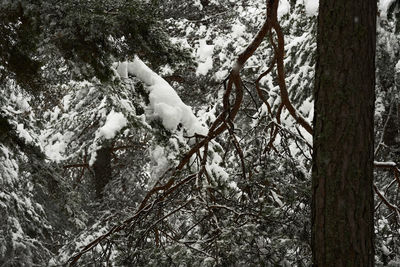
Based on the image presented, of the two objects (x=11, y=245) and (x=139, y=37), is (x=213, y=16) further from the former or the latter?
(x=139, y=37)

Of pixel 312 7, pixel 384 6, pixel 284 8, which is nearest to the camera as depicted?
pixel 384 6

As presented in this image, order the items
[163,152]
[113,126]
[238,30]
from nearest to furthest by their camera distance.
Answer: [163,152] < [113,126] < [238,30]

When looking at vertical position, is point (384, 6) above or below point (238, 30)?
below

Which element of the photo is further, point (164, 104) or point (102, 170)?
point (102, 170)

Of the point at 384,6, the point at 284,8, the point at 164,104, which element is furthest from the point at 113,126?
the point at 384,6

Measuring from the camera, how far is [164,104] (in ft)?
17.7

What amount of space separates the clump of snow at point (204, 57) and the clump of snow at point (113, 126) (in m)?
2.74

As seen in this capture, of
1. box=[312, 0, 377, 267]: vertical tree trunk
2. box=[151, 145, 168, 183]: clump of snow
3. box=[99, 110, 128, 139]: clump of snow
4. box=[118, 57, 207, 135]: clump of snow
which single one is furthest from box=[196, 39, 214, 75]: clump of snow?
box=[312, 0, 377, 267]: vertical tree trunk

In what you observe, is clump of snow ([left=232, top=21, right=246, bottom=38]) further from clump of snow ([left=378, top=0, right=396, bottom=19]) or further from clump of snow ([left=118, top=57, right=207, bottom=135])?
clump of snow ([left=118, top=57, right=207, bottom=135])

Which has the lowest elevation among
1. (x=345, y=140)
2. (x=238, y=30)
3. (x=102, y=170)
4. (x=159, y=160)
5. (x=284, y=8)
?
(x=345, y=140)

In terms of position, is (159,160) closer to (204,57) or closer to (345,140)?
(345,140)

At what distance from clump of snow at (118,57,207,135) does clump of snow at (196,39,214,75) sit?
661 cm

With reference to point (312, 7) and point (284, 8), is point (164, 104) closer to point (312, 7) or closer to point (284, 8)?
point (312, 7)

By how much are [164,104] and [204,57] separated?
→ 7396mm
